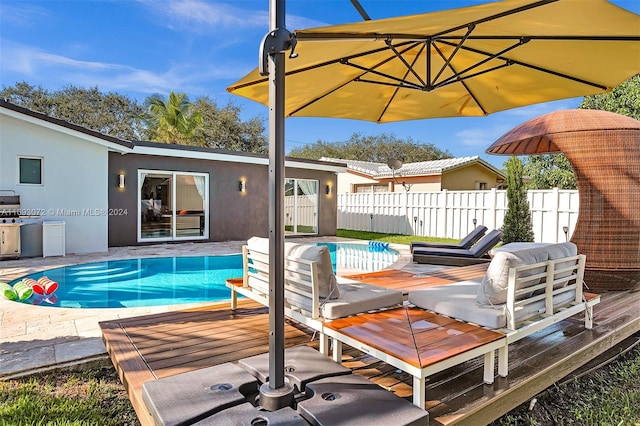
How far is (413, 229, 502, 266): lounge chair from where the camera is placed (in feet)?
25.2

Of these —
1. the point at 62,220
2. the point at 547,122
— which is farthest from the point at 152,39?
the point at 547,122

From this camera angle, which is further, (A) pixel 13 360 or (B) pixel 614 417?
(A) pixel 13 360

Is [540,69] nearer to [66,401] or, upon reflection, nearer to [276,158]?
[276,158]

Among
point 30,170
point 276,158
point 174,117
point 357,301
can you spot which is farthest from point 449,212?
point 174,117

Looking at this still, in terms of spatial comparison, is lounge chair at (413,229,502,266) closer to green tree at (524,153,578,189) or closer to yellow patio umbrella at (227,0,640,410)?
yellow patio umbrella at (227,0,640,410)

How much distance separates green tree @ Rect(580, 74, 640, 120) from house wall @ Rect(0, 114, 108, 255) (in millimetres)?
17193

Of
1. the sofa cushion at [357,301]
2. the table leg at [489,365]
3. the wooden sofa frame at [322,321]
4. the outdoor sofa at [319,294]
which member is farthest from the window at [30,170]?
the table leg at [489,365]

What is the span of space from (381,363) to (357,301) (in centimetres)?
48

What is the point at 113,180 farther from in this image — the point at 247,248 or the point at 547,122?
the point at 547,122

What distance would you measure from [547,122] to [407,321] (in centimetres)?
417

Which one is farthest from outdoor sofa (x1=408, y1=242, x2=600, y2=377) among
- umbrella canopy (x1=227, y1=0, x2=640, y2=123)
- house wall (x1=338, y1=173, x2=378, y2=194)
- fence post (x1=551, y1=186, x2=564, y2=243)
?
house wall (x1=338, y1=173, x2=378, y2=194)

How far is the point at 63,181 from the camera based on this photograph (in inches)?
380

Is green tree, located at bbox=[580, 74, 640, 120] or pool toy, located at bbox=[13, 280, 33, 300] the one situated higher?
green tree, located at bbox=[580, 74, 640, 120]

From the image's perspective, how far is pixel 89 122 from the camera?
2523 centimetres
